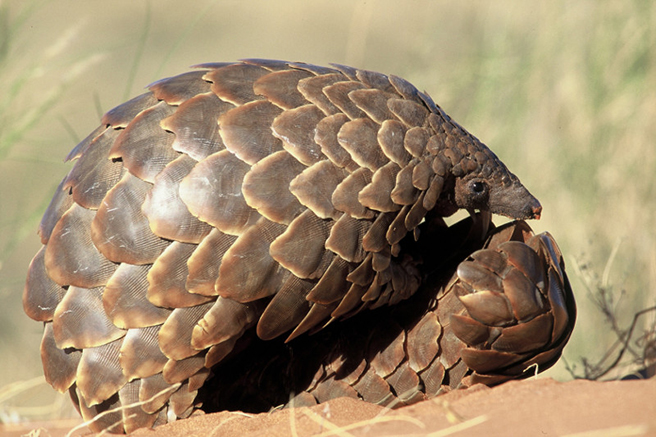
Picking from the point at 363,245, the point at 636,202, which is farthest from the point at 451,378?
the point at 636,202

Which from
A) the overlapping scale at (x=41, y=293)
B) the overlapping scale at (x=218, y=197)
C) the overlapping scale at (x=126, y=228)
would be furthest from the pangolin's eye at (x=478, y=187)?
the overlapping scale at (x=41, y=293)

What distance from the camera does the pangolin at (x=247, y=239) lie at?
7.46ft

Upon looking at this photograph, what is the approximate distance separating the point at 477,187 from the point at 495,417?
3.51 feet

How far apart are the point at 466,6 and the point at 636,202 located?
3.12m

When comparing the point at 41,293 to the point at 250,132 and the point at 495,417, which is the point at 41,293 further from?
the point at 495,417

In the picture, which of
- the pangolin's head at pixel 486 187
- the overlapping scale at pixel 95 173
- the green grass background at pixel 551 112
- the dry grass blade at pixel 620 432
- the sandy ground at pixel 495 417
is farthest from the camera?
the green grass background at pixel 551 112

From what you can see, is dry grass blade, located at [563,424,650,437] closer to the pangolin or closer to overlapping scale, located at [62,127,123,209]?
the pangolin

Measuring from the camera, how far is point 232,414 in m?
2.42

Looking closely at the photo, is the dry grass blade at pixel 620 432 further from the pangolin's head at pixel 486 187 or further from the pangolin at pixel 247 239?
the pangolin's head at pixel 486 187

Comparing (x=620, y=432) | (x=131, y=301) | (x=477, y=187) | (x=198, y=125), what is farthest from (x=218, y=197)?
(x=620, y=432)

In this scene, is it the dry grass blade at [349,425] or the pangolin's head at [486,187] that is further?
the pangolin's head at [486,187]

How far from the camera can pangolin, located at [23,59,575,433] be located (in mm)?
2273

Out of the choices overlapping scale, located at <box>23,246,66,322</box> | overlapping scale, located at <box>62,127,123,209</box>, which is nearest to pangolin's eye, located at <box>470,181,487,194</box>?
overlapping scale, located at <box>62,127,123,209</box>

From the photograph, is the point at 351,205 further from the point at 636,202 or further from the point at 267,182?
the point at 636,202
